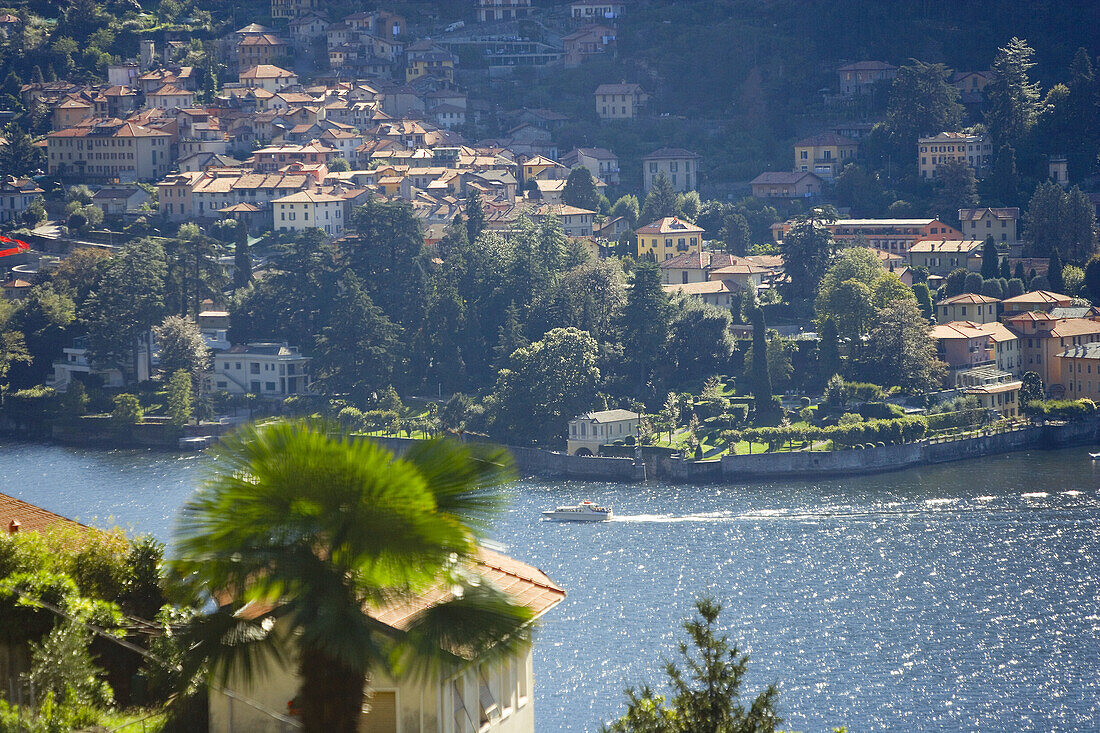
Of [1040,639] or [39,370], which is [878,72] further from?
[1040,639]

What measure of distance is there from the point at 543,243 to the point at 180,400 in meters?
12.0

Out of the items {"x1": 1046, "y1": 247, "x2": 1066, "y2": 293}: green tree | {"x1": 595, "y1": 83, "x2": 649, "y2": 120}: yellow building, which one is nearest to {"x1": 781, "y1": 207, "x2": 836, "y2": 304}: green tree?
{"x1": 1046, "y1": 247, "x2": 1066, "y2": 293}: green tree

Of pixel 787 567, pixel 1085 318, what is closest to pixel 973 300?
pixel 1085 318

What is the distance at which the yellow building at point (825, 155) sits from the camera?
65312mm

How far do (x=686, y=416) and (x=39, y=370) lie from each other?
19664 millimetres

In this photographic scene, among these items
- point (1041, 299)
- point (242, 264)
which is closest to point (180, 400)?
point (242, 264)

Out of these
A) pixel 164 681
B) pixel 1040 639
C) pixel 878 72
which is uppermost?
pixel 878 72

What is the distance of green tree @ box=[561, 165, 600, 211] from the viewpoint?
6216 centimetres

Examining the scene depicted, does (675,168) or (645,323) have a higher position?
(675,168)

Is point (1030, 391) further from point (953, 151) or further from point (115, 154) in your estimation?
point (115, 154)

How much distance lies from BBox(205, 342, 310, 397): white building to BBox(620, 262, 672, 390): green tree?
9.08 m

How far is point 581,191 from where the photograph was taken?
62.2 metres

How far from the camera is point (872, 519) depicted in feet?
119

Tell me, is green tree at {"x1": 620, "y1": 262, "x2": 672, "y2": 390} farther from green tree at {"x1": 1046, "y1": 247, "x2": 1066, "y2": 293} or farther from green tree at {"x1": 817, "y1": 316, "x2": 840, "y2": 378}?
green tree at {"x1": 1046, "y1": 247, "x2": 1066, "y2": 293}
